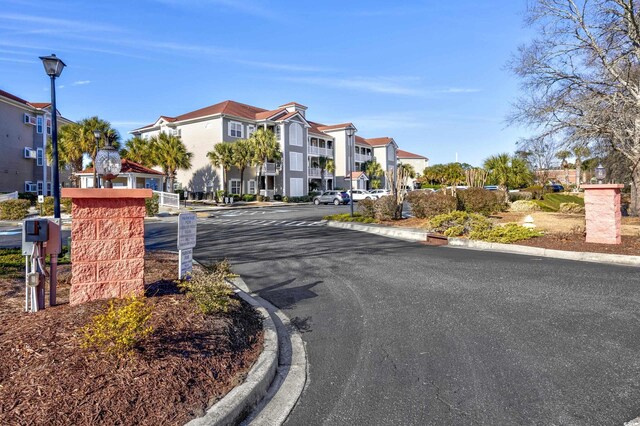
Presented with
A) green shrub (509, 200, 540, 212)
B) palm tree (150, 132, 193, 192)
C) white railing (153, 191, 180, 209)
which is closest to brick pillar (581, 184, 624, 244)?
green shrub (509, 200, 540, 212)

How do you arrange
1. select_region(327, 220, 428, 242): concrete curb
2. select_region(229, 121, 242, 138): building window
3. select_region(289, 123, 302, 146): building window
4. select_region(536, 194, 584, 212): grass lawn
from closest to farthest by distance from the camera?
select_region(327, 220, 428, 242): concrete curb → select_region(536, 194, 584, 212): grass lawn → select_region(229, 121, 242, 138): building window → select_region(289, 123, 302, 146): building window

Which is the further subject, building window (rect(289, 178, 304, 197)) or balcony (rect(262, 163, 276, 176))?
building window (rect(289, 178, 304, 197))

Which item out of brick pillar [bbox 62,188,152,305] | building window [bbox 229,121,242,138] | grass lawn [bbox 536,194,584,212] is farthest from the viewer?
building window [bbox 229,121,242,138]

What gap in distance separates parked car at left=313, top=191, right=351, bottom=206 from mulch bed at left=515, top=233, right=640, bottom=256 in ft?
95.2

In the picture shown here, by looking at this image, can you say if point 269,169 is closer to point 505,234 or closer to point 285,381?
point 505,234

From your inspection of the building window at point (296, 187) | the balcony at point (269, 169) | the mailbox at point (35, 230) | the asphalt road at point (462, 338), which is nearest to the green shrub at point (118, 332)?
the mailbox at point (35, 230)

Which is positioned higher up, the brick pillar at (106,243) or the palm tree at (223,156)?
the palm tree at (223,156)

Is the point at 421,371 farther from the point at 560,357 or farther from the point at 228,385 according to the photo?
the point at 228,385

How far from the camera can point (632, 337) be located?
4727 millimetres

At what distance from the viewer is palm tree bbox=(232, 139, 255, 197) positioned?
42688mm

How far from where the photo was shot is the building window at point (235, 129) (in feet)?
151

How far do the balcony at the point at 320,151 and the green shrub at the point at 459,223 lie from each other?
135 feet

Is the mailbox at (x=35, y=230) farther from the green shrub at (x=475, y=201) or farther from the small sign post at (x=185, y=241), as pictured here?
the green shrub at (x=475, y=201)

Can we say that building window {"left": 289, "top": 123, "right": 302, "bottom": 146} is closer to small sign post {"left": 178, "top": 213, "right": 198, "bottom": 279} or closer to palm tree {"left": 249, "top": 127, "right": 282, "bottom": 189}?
palm tree {"left": 249, "top": 127, "right": 282, "bottom": 189}
